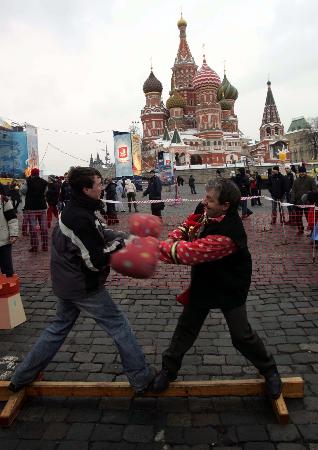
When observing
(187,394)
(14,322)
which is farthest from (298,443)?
(14,322)

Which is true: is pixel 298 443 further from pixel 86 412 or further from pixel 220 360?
pixel 86 412

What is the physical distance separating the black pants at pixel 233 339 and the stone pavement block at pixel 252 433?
40 centimetres

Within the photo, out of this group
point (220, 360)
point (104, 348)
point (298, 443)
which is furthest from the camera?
point (104, 348)

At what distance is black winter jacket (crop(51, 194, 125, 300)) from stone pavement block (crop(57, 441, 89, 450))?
1026 millimetres

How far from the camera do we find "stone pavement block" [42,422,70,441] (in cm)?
274

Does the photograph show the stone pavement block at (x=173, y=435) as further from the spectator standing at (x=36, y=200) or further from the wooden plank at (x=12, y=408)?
the spectator standing at (x=36, y=200)

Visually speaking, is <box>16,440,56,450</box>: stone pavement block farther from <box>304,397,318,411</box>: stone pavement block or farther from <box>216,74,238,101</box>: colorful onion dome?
<box>216,74,238,101</box>: colorful onion dome

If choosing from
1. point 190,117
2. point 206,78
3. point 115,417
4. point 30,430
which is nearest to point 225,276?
point 115,417

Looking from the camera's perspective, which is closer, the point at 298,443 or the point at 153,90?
the point at 298,443

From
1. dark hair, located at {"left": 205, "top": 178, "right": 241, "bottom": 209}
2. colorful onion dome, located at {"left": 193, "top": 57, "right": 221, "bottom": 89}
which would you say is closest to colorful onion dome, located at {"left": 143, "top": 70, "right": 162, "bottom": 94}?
colorful onion dome, located at {"left": 193, "top": 57, "right": 221, "bottom": 89}

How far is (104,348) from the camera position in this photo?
161 inches

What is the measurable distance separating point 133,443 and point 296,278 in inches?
180

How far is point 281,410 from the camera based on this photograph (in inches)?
110

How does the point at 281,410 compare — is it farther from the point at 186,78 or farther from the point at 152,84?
the point at 186,78
